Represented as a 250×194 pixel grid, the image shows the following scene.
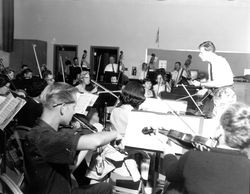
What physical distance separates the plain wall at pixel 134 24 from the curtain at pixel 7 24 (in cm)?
43

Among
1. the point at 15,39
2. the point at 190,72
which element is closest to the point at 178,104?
the point at 190,72

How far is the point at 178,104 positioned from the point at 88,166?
4.14 ft

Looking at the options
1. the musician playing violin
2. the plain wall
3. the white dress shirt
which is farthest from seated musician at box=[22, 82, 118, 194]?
the plain wall

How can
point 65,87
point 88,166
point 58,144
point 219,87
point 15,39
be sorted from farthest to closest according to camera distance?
point 15,39 < point 219,87 < point 88,166 < point 65,87 < point 58,144

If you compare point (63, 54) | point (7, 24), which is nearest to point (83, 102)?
point (63, 54)

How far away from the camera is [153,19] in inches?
379

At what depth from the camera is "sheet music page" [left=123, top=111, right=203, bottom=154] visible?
2213mm

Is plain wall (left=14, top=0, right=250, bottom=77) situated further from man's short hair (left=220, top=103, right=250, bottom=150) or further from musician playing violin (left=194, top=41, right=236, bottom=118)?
man's short hair (left=220, top=103, right=250, bottom=150)

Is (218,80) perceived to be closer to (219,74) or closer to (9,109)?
(219,74)

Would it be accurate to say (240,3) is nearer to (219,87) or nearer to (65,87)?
(219,87)

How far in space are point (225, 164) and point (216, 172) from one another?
0.15 ft

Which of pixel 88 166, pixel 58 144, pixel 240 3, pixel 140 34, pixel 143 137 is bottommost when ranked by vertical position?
pixel 88 166

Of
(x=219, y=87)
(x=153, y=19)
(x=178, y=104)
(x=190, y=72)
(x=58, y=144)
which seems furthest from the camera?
(x=153, y=19)

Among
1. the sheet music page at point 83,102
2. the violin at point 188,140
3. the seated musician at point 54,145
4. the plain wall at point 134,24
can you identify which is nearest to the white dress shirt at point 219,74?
the sheet music page at point 83,102
